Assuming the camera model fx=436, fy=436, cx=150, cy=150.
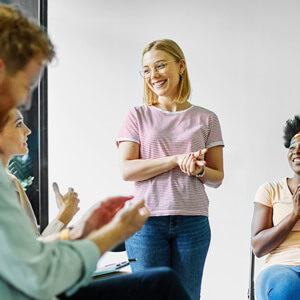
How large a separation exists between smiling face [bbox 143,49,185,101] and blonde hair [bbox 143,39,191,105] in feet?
0.05

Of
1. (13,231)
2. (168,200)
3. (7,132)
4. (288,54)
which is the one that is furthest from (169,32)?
(13,231)

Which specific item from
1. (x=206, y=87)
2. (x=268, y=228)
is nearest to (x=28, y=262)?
(x=268, y=228)

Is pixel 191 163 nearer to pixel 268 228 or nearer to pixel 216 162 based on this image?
pixel 216 162

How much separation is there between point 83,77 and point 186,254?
1586mm

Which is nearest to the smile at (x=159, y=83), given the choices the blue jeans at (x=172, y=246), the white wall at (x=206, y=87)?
the blue jeans at (x=172, y=246)

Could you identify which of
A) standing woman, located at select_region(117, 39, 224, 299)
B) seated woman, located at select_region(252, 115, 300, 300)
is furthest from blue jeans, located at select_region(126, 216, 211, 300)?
seated woman, located at select_region(252, 115, 300, 300)

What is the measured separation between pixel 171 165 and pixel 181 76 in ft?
1.41

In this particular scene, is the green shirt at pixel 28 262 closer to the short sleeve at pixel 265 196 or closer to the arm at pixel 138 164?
the arm at pixel 138 164

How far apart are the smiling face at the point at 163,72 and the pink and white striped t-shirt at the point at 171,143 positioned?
82mm

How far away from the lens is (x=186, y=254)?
62.1 inches

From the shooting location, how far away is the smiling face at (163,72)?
68.7 inches

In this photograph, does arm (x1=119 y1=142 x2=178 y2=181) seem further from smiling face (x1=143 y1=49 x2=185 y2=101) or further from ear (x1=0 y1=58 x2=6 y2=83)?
ear (x1=0 y1=58 x2=6 y2=83)

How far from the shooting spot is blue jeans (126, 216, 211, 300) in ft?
5.15

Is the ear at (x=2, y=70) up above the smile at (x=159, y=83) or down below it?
below
